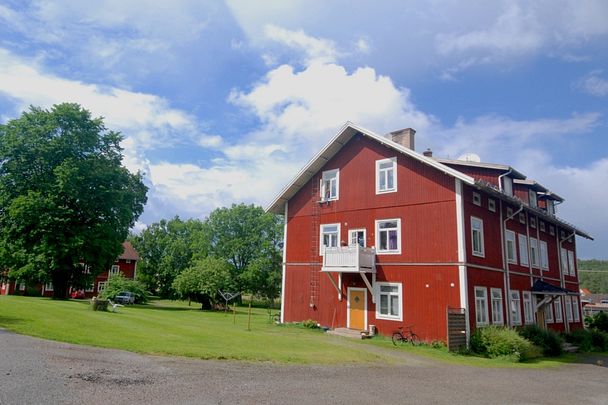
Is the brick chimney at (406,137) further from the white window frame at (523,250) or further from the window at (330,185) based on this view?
the white window frame at (523,250)

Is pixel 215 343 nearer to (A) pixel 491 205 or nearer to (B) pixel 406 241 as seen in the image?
(B) pixel 406 241

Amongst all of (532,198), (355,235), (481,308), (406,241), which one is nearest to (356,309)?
(355,235)

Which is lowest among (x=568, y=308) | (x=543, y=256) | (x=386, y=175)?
(x=568, y=308)

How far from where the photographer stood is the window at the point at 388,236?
22.5m

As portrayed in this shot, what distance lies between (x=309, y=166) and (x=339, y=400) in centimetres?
1825

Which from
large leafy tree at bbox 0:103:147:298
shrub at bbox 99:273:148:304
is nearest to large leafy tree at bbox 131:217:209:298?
shrub at bbox 99:273:148:304

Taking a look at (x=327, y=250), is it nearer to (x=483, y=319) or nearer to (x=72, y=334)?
(x=483, y=319)

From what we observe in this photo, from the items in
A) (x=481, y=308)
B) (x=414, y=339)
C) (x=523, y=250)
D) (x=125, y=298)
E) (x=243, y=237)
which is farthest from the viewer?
(x=243, y=237)

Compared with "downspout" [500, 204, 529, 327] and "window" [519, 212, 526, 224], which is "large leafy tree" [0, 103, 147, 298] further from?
"window" [519, 212, 526, 224]

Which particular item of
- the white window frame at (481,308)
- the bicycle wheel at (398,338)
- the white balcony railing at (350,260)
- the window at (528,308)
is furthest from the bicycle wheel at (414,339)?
the window at (528,308)

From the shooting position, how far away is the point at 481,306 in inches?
843

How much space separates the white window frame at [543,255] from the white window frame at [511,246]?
4706 mm

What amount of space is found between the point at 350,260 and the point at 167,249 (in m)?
50.8

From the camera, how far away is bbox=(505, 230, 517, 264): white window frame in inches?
986
